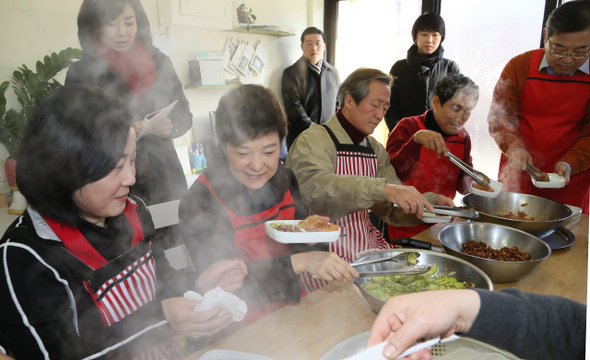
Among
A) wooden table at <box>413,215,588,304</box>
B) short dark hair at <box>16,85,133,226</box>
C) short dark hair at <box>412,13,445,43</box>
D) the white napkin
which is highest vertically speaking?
short dark hair at <box>412,13,445,43</box>

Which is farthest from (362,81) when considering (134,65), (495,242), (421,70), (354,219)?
(421,70)

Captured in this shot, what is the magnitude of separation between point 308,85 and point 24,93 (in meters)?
2.78

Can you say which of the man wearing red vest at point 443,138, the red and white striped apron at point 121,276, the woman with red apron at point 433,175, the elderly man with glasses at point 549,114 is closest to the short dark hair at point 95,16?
the red and white striped apron at point 121,276

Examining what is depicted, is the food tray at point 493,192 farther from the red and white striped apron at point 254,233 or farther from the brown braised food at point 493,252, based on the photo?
the red and white striped apron at point 254,233

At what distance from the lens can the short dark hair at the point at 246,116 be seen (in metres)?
1.36

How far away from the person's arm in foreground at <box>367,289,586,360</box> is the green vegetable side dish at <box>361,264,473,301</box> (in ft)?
1.15

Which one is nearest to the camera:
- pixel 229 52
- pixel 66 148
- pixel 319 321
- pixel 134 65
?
pixel 66 148

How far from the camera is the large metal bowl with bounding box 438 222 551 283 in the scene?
123 centimetres

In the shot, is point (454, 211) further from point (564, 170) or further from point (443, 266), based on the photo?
point (564, 170)

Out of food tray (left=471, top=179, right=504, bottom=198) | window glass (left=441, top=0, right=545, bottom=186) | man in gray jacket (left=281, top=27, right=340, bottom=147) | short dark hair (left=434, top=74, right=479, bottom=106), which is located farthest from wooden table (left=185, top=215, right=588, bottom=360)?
man in gray jacket (left=281, top=27, right=340, bottom=147)

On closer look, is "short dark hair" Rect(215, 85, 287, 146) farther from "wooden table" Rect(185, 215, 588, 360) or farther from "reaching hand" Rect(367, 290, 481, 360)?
"reaching hand" Rect(367, 290, 481, 360)

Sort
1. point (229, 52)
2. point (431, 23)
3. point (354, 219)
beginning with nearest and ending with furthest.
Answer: point (354, 219)
point (229, 52)
point (431, 23)

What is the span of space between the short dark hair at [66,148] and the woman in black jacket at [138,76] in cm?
24

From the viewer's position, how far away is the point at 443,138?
238 centimetres
